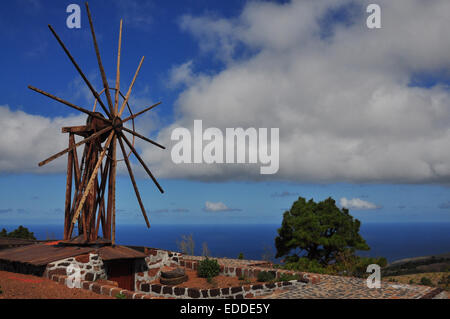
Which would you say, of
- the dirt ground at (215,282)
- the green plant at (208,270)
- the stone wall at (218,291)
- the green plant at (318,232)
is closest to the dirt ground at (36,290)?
the stone wall at (218,291)

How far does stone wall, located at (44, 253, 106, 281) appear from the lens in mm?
12480

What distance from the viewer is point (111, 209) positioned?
16.4 m

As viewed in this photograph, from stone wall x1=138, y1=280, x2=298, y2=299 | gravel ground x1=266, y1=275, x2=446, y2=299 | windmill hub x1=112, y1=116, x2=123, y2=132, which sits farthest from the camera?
windmill hub x1=112, y1=116, x2=123, y2=132

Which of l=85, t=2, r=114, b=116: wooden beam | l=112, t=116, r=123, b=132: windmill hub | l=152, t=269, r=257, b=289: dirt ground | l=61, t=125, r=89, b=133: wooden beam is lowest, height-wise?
l=152, t=269, r=257, b=289: dirt ground

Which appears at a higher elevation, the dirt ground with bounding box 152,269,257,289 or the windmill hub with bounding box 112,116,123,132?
the windmill hub with bounding box 112,116,123,132

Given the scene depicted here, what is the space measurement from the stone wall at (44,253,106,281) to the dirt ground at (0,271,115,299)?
17.9 inches

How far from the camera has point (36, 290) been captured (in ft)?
33.9

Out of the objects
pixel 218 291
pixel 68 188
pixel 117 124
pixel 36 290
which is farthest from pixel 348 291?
pixel 68 188

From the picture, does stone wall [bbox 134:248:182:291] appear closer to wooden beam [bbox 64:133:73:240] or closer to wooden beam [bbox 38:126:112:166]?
wooden beam [bbox 64:133:73:240]

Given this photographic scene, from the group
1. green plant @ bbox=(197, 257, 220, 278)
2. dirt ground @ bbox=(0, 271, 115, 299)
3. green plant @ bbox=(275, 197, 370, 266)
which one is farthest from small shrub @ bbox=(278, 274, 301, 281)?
green plant @ bbox=(275, 197, 370, 266)

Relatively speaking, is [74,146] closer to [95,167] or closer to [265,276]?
[95,167]

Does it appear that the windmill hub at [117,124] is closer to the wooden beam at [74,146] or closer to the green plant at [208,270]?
the wooden beam at [74,146]
